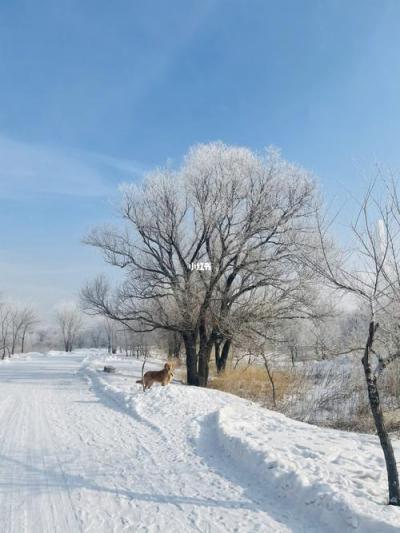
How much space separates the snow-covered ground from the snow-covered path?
0.04 ft

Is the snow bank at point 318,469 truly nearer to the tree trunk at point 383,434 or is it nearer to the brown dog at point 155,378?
the tree trunk at point 383,434

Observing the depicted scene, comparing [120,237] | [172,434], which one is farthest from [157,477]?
[120,237]

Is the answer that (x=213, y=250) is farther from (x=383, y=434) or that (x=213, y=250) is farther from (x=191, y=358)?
(x=383, y=434)

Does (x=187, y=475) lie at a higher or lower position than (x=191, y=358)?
lower

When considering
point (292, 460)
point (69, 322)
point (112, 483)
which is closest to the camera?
point (112, 483)

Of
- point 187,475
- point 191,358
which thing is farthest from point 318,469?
point 191,358

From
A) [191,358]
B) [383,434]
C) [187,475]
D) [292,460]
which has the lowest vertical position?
[187,475]

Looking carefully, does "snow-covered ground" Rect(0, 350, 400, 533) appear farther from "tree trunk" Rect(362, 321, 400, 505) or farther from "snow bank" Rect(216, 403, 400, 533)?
"tree trunk" Rect(362, 321, 400, 505)

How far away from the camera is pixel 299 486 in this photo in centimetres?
500

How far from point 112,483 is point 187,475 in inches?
38.5

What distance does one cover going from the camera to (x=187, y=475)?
18.7 ft

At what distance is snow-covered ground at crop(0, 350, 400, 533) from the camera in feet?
14.1

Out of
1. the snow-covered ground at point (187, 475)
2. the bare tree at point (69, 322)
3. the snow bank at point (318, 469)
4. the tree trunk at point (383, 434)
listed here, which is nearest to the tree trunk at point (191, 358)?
the snow-covered ground at point (187, 475)

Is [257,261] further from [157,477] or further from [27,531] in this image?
[27,531]
